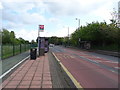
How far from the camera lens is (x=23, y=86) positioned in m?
6.71

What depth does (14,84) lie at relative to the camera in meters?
7.03

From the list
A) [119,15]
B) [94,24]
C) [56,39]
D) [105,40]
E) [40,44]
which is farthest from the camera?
[56,39]

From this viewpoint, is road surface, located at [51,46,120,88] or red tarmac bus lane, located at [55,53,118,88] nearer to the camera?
red tarmac bus lane, located at [55,53,118,88]

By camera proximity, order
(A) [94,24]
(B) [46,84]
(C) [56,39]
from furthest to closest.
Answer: (C) [56,39] → (A) [94,24] → (B) [46,84]

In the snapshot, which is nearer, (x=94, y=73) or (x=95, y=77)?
(x=95, y=77)

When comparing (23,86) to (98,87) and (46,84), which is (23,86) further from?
(98,87)

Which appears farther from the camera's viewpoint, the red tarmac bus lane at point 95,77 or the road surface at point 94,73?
the road surface at point 94,73

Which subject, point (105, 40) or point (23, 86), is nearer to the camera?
point (23, 86)

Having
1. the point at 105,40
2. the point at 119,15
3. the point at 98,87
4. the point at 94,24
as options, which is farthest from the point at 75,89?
the point at 94,24

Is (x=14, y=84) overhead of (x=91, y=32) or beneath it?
beneath

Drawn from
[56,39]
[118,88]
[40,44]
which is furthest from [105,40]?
[56,39]

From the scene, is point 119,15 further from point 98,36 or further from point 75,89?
point 75,89

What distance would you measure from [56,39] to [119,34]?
126940mm

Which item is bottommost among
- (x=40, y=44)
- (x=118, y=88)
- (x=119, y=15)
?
(x=118, y=88)
